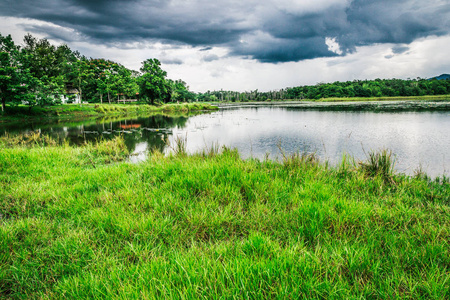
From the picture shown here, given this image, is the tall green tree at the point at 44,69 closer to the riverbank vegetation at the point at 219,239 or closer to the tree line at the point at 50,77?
the tree line at the point at 50,77

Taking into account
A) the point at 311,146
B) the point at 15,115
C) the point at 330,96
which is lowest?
the point at 311,146

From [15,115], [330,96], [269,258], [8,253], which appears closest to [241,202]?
[269,258]

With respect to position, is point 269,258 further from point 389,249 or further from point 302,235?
point 389,249

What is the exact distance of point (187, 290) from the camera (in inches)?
54.7

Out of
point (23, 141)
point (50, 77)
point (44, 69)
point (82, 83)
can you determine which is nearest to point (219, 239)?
point (23, 141)

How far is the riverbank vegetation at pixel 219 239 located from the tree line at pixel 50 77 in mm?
35691

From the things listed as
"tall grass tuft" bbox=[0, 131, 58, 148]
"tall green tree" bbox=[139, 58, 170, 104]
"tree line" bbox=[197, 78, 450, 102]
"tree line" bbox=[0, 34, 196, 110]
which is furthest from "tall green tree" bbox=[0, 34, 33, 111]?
"tree line" bbox=[197, 78, 450, 102]

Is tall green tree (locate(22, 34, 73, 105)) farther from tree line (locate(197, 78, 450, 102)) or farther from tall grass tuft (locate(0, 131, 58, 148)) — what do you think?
tree line (locate(197, 78, 450, 102))

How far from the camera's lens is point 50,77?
40719 millimetres

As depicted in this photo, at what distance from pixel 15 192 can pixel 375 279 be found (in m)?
5.13

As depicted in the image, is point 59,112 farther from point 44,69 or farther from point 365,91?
point 365,91

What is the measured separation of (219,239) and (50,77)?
53.1 m

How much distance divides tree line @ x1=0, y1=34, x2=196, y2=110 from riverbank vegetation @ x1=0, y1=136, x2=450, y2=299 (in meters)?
35.7

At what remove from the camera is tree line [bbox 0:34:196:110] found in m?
28.5
